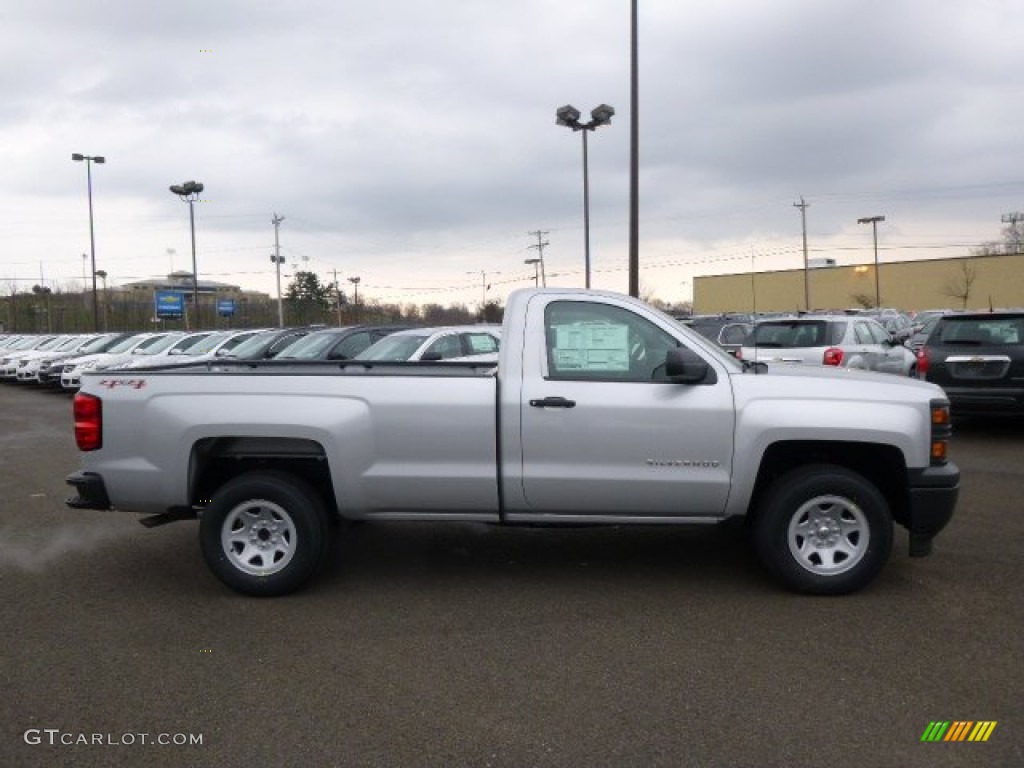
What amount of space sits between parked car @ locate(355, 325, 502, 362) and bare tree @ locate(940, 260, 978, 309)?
270 ft

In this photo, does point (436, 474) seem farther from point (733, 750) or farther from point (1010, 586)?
point (1010, 586)

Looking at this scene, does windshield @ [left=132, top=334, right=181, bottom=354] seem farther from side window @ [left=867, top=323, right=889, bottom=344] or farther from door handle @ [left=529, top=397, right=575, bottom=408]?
door handle @ [left=529, top=397, right=575, bottom=408]

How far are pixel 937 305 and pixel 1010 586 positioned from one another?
9383 centimetres

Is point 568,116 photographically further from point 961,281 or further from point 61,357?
point 961,281

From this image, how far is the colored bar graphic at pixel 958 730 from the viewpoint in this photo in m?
3.48

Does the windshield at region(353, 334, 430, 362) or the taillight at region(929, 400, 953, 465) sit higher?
the windshield at region(353, 334, 430, 362)

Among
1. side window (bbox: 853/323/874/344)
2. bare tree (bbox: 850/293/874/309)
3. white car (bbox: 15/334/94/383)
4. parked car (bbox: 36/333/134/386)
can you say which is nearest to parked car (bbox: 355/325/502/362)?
side window (bbox: 853/323/874/344)

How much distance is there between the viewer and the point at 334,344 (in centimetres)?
1644

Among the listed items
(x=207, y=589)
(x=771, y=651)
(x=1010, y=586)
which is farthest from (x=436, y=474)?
(x=1010, y=586)

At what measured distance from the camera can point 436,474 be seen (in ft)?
17.0

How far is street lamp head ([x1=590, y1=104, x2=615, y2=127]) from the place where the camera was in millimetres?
22109

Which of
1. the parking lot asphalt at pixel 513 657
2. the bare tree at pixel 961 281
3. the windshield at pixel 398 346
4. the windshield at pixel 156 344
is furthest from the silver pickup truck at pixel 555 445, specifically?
the bare tree at pixel 961 281

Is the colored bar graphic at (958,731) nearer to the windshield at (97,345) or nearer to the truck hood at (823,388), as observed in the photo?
the truck hood at (823,388)

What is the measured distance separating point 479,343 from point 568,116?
1072cm
